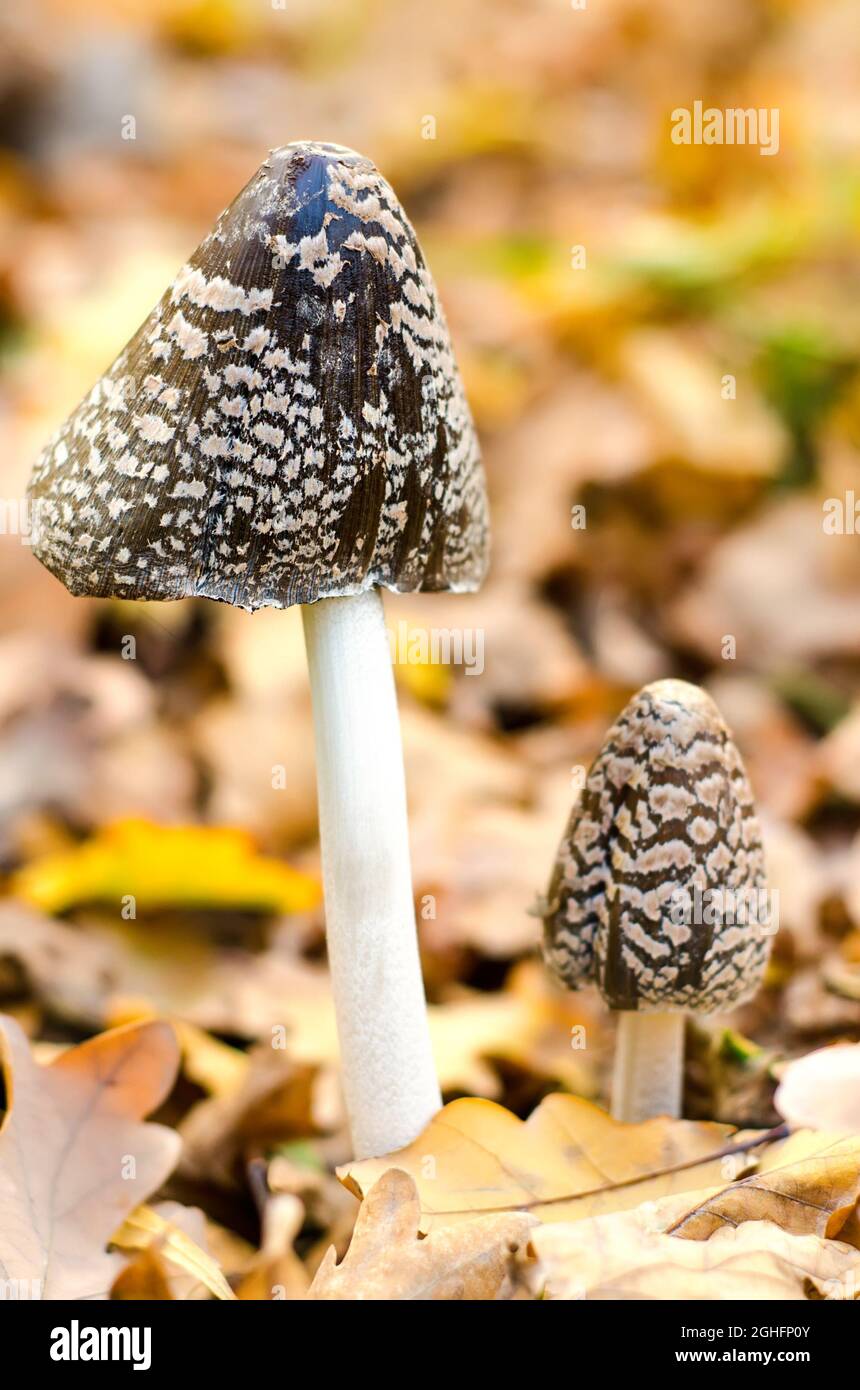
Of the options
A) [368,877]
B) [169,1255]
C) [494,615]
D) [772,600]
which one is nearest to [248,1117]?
[169,1255]

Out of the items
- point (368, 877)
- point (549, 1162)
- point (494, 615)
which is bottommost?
point (549, 1162)

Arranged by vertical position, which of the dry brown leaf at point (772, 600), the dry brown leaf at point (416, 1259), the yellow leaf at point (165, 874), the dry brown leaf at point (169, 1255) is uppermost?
the dry brown leaf at point (772, 600)

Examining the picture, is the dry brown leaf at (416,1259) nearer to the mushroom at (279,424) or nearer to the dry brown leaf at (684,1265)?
the dry brown leaf at (684,1265)

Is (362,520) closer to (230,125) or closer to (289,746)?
(289,746)

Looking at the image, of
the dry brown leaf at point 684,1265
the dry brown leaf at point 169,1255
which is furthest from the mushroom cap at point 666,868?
the dry brown leaf at point 169,1255

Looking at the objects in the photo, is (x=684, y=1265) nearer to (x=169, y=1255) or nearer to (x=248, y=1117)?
(x=169, y=1255)

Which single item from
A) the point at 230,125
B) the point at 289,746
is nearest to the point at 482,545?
the point at 289,746
